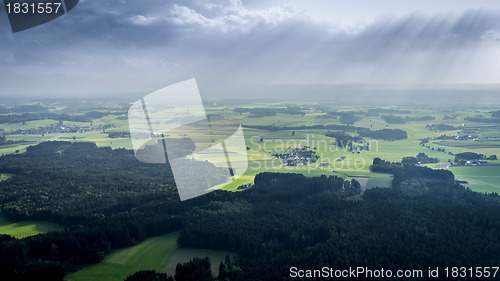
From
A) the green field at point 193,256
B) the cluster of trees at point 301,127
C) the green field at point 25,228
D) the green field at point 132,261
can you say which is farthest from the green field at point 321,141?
the green field at point 25,228

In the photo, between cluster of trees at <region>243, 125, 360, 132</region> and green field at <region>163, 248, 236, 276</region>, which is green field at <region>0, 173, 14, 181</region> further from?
cluster of trees at <region>243, 125, 360, 132</region>

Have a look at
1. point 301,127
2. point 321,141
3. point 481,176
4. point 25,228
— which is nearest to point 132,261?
point 25,228

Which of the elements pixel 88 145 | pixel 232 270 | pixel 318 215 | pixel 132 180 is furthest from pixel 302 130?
pixel 232 270

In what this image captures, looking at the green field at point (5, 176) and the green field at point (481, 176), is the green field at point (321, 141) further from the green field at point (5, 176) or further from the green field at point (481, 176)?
the green field at point (5, 176)

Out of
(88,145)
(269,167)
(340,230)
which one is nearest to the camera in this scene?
(340,230)

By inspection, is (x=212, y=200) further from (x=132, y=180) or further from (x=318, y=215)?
(x=132, y=180)

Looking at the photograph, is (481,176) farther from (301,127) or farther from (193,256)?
(301,127)

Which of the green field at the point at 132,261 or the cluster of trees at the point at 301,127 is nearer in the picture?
the green field at the point at 132,261
